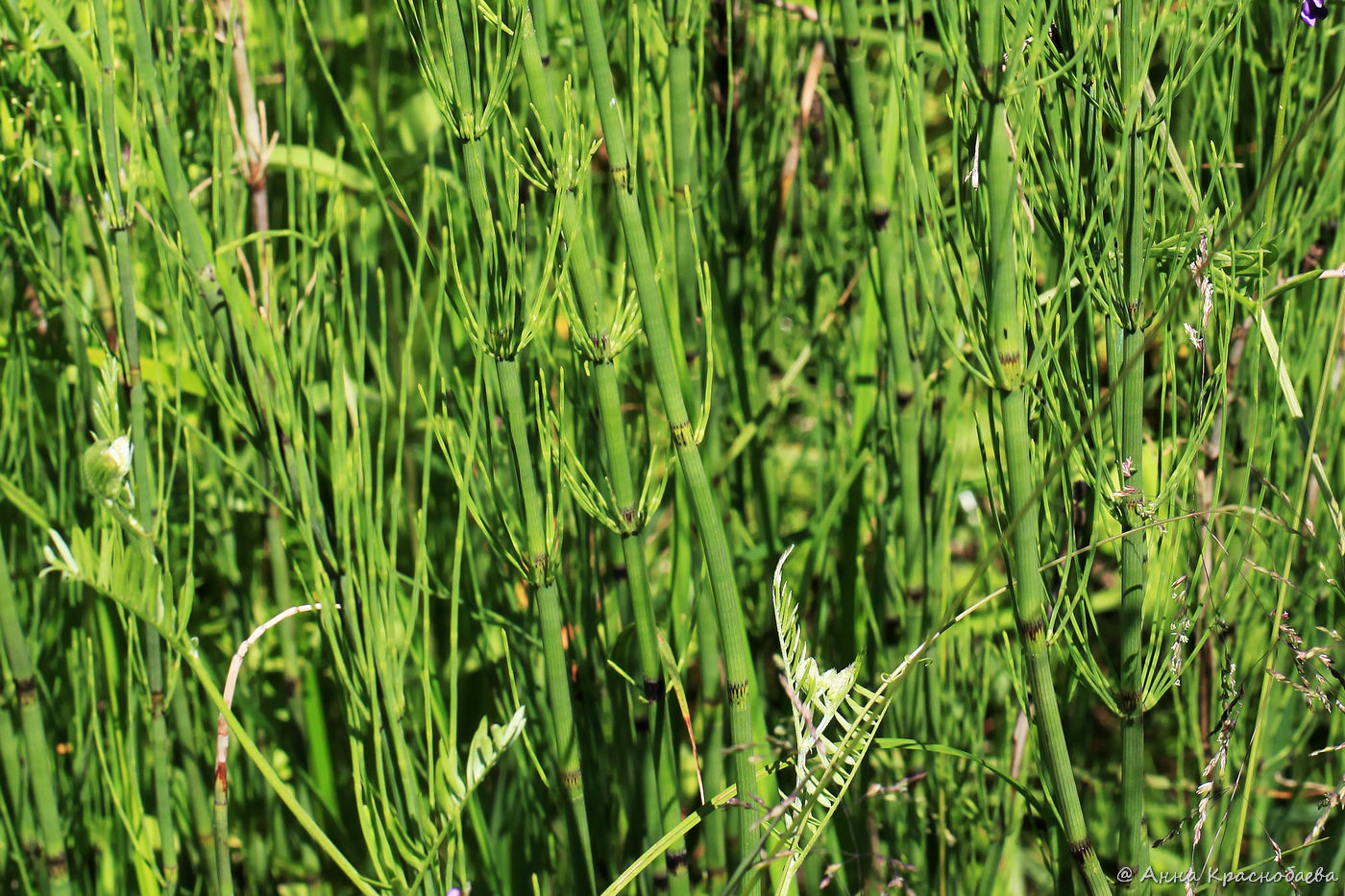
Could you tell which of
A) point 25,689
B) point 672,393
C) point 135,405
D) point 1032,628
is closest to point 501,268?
point 672,393

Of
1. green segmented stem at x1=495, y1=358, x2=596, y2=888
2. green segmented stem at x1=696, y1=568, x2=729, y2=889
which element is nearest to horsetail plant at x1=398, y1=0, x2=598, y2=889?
green segmented stem at x1=495, y1=358, x2=596, y2=888

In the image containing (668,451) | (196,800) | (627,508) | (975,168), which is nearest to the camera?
(975,168)

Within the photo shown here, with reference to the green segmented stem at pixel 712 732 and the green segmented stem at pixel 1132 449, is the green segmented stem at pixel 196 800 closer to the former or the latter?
the green segmented stem at pixel 712 732

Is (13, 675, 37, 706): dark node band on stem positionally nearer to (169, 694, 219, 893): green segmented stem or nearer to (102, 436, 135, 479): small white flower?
(169, 694, 219, 893): green segmented stem

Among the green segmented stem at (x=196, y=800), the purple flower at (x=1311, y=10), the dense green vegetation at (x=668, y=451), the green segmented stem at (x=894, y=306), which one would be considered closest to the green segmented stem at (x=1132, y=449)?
the dense green vegetation at (x=668, y=451)

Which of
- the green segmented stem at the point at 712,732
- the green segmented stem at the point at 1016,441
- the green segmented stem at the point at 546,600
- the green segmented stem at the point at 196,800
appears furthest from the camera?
the green segmented stem at the point at 196,800

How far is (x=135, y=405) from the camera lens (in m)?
0.65

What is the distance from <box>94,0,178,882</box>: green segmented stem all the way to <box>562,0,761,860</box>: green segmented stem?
0.28 metres

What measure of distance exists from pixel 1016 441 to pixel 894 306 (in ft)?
0.90

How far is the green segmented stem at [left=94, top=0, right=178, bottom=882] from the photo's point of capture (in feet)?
1.93

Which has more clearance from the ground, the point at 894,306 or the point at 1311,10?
the point at 1311,10

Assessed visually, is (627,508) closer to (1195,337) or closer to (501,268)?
(501,268)

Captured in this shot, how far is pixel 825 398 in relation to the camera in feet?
3.59

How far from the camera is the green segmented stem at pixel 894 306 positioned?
2.38ft
